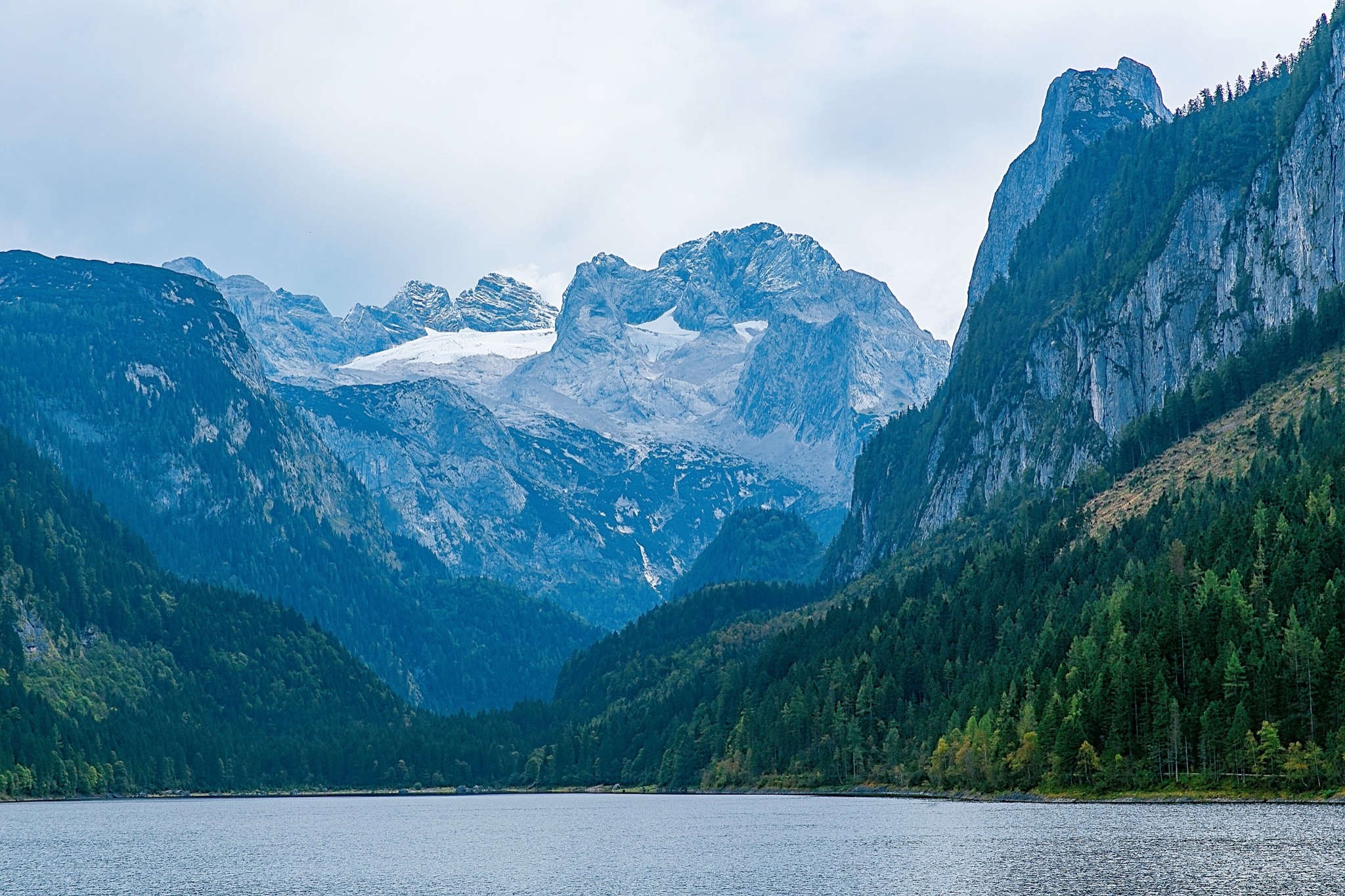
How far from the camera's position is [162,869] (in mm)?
142750

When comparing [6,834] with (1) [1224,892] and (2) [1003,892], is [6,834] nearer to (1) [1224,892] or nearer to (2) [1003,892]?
(2) [1003,892]

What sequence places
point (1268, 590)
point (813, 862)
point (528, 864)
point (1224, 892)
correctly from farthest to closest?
point (1268, 590) < point (528, 864) < point (813, 862) < point (1224, 892)

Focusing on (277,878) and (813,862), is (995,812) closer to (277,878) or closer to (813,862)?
(813,862)

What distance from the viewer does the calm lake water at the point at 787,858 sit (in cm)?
11031

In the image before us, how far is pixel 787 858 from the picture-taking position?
454ft

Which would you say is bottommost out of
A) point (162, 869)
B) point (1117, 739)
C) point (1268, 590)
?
point (162, 869)

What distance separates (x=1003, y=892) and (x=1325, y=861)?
22.7 metres

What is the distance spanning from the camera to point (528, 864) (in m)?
142

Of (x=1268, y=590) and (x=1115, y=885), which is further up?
(x=1268, y=590)

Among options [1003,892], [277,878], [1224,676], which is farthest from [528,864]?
[1224,676]

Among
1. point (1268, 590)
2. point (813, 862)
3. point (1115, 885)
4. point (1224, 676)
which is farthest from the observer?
point (1268, 590)

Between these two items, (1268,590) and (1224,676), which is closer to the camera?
(1224,676)

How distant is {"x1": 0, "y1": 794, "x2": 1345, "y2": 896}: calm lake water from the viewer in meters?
110

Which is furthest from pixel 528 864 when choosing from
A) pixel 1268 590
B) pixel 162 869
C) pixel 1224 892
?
pixel 1268 590
